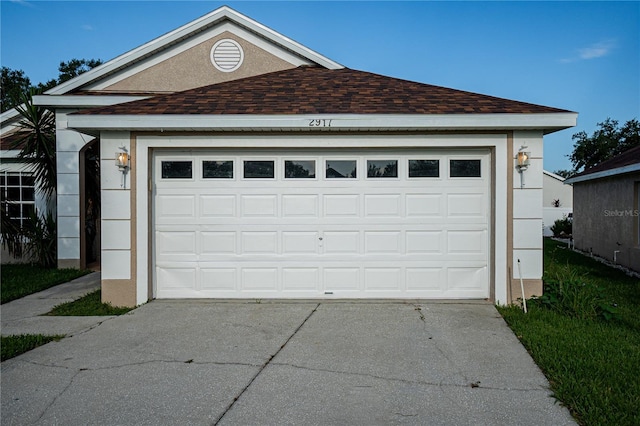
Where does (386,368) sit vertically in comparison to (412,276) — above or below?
below

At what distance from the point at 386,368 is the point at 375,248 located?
2883 mm

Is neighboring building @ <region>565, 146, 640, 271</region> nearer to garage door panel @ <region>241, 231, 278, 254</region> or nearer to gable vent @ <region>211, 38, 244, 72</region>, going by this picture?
garage door panel @ <region>241, 231, 278, 254</region>

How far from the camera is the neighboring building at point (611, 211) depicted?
37.0 feet

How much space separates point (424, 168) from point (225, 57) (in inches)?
236

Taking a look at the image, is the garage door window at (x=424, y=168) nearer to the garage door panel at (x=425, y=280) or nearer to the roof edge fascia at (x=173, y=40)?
the garage door panel at (x=425, y=280)

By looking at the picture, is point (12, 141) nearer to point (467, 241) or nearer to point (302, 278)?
point (302, 278)

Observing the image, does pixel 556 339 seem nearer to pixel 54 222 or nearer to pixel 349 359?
pixel 349 359

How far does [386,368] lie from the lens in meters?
4.74

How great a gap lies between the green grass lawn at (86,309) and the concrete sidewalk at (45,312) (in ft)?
0.65

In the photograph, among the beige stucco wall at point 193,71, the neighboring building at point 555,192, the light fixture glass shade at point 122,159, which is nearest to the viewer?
the light fixture glass shade at point 122,159

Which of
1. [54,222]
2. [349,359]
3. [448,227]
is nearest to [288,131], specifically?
[448,227]

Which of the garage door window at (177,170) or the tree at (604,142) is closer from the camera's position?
the garage door window at (177,170)

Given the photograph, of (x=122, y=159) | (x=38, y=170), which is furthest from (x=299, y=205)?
(x=38, y=170)

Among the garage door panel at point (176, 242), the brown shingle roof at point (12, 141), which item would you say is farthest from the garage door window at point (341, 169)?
the brown shingle roof at point (12, 141)
